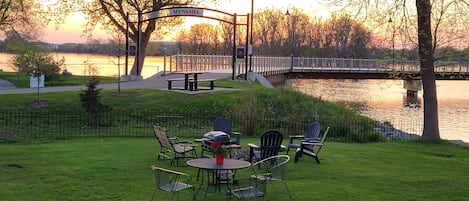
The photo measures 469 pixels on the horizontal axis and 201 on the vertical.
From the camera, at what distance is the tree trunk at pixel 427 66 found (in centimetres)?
1820

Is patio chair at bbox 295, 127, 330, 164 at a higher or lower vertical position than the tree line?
lower

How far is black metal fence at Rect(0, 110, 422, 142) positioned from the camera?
17.7 m

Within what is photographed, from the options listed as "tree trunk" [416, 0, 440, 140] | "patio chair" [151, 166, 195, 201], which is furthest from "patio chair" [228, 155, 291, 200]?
"tree trunk" [416, 0, 440, 140]

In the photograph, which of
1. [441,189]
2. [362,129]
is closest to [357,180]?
[441,189]

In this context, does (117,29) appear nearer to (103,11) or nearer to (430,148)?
(103,11)

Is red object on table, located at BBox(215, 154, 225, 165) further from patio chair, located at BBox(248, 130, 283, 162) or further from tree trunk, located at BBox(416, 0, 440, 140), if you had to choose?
tree trunk, located at BBox(416, 0, 440, 140)

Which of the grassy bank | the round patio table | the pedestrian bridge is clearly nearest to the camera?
the round patio table

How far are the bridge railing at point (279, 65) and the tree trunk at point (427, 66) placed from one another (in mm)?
1122

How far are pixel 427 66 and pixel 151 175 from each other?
12648mm

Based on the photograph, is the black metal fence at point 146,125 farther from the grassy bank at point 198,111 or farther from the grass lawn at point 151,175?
the grass lawn at point 151,175

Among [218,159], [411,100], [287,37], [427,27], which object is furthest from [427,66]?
[287,37]

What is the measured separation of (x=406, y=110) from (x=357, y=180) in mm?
29607

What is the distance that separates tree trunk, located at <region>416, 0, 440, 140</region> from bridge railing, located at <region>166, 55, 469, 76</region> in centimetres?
112

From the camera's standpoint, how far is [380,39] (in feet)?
67.5
